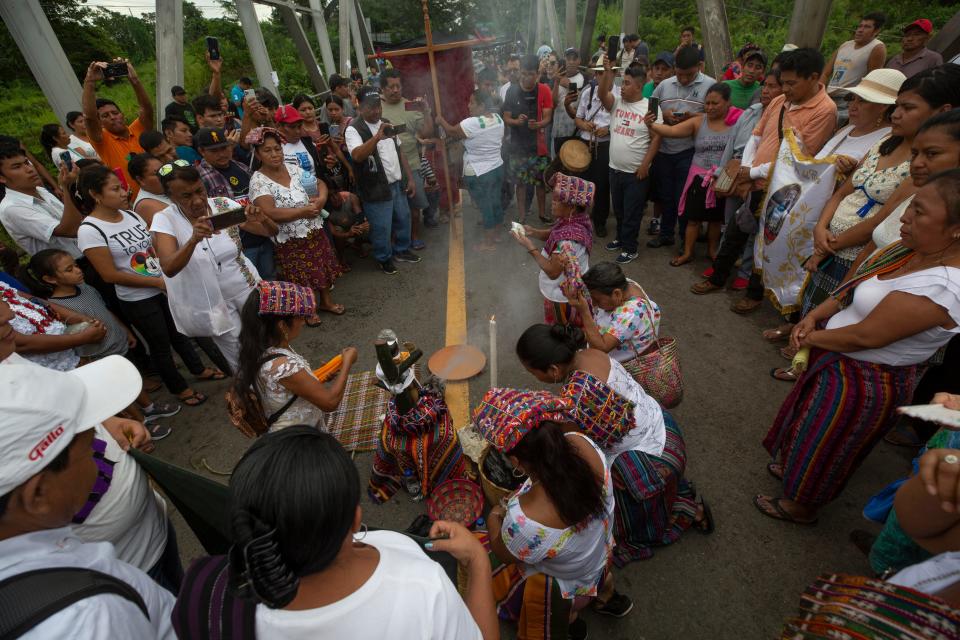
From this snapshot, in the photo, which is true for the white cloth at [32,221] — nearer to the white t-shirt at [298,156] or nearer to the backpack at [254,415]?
the white t-shirt at [298,156]

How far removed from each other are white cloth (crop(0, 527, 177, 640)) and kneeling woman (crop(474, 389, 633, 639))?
1193 millimetres

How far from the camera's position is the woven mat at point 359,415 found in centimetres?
374

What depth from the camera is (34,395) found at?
1242 mm

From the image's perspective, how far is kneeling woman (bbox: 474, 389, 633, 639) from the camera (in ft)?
5.94

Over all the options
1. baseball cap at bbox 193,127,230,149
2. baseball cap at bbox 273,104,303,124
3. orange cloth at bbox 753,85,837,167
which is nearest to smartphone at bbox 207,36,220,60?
baseball cap at bbox 273,104,303,124

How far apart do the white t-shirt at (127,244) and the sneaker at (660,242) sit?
5533 millimetres

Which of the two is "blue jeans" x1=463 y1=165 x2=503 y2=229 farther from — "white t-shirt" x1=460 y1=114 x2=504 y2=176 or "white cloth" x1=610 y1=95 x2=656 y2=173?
"white cloth" x1=610 y1=95 x2=656 y2=173

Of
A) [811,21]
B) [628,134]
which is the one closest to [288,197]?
[628,134]

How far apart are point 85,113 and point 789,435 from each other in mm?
7311

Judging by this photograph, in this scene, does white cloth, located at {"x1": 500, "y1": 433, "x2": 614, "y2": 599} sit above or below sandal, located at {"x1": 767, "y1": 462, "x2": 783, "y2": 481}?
above

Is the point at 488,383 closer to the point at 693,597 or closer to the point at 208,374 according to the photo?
the point at 693,597

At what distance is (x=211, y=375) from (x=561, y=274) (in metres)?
3.58

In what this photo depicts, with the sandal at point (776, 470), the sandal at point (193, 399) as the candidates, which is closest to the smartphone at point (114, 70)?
the sandal at point (193, 399)

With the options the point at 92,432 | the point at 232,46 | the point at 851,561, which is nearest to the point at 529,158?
the point at 851,561
